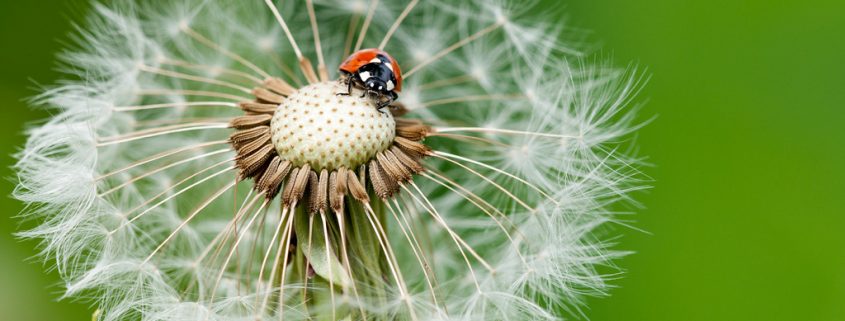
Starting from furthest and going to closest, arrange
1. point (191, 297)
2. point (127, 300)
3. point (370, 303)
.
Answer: point (191, 297)
point (127, 300)
point (370, 303)

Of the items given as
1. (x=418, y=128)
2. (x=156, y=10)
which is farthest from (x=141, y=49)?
(x=418, y=128)

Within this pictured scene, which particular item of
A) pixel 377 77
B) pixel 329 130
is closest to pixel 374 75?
pixel 377 77

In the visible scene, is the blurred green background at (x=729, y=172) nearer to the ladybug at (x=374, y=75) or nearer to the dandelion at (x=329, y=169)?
the dandelion at (x=329, y=169)

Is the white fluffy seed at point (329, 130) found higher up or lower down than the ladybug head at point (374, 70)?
lower down

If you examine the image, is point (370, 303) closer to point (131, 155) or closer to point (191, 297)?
point (191, 297)

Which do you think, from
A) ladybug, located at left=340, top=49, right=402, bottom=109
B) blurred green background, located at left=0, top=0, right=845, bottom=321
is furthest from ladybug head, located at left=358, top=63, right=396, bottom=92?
blurred green background, located at left=0, top=0, right=845, bottom=321

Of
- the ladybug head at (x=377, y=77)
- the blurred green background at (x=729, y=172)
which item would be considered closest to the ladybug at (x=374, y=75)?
the ladybug head at (x=377, y=77)

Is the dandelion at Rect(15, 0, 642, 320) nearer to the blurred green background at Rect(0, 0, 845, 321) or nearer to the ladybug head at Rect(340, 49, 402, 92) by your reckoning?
the ladybug head at Rect(340, 49, 402, 92)
